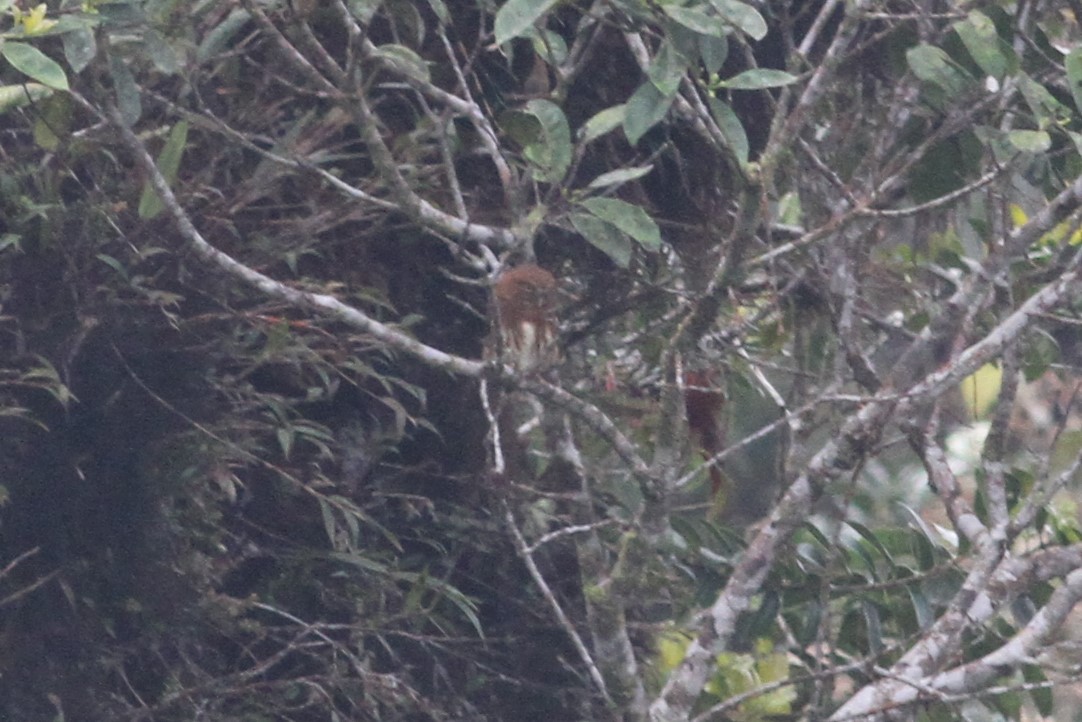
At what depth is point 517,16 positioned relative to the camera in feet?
5.57

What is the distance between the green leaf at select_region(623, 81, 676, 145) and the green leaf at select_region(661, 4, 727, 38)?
101 millimetres

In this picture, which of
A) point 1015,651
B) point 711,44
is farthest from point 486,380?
point 1015,651

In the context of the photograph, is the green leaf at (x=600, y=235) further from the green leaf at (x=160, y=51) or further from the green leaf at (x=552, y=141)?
the green leaf at (x=160, y=51)

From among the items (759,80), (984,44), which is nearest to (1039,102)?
(984,44)

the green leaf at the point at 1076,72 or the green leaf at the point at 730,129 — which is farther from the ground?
the green leaf at the point at 1076,72

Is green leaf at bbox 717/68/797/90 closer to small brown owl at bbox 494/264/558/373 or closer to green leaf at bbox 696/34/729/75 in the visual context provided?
green leaf at bbox 696/34/729/75

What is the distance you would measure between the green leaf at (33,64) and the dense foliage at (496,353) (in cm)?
7

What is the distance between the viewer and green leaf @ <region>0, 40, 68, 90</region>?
63.2 inches

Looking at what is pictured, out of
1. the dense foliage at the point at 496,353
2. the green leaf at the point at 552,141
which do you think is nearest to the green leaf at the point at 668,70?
the dense foliage at the point at 496,353

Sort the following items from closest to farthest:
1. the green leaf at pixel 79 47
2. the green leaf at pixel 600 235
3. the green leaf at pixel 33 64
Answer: the green leaf at pixel 33 64 < the green leaf at pixel 79 47 < the green leaf at pixel 600 235

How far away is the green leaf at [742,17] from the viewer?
5.80 feet

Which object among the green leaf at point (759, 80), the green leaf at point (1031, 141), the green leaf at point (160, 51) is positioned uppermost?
the green leaf at point (160, 51)

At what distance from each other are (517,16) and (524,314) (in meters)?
0.47

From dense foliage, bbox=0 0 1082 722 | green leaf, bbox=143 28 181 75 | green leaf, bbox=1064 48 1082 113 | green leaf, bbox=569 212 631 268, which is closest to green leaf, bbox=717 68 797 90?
dense foliage, bbox=0 0 1082 722
